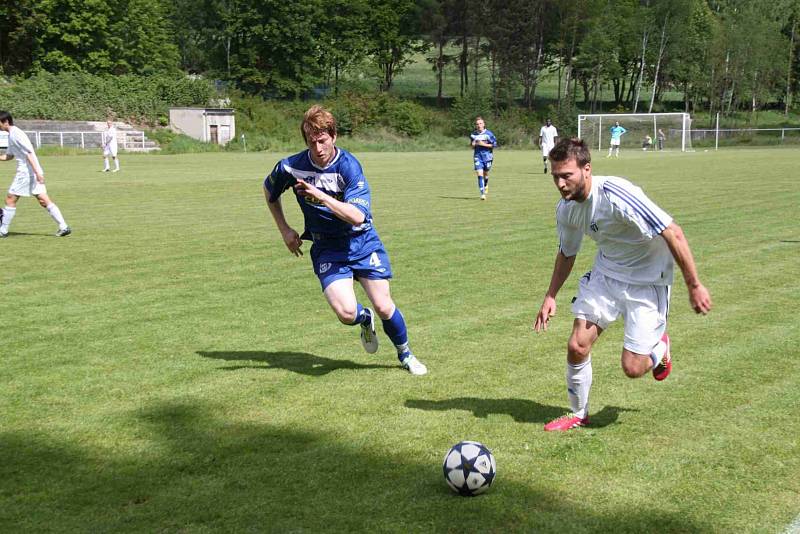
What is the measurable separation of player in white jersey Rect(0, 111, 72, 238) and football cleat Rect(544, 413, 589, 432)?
11.2 metres

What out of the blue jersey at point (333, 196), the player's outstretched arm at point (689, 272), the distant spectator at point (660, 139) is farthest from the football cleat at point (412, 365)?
the distant spectator at point (660, 139)

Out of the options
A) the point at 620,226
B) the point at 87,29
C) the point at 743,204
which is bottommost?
the point at 743,204

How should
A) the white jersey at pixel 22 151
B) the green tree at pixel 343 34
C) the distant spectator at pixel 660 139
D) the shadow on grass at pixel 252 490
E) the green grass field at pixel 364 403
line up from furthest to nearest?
1. the green tree at pixel 343 34
2. the distant spectator at pixel 660 139
3. the white jersey at pixel 22 151
4. the green grass field at pixel 364 403
5. the shadow on grass at pixel 252 490

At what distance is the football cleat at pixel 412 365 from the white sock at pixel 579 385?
155 cm

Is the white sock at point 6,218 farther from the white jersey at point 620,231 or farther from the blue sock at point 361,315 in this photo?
the white jersey at point 620,231

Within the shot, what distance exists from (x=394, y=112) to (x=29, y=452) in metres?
71.5

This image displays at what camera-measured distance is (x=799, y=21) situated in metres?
89.0

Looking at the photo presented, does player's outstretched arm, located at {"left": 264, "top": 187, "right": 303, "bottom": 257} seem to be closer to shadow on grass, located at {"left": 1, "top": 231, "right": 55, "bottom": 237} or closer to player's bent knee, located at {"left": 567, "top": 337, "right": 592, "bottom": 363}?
player's bent knee, located at {"left": 567, "top": 337, "right": 592, "bottom": 363}

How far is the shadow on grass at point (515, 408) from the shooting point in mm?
5555

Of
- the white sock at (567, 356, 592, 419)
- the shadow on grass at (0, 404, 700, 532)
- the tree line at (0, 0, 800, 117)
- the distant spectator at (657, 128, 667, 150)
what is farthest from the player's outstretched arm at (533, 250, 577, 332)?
the tree line at (0, 0, 800, 117)

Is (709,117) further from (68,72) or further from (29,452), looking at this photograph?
(29,452)

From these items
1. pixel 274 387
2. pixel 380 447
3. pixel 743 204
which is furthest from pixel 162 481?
pixel 743 204

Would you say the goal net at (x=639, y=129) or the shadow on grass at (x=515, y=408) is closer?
the shadow on grass at (x=515, y=408)

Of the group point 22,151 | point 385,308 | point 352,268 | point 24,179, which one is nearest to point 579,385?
point 385,308
